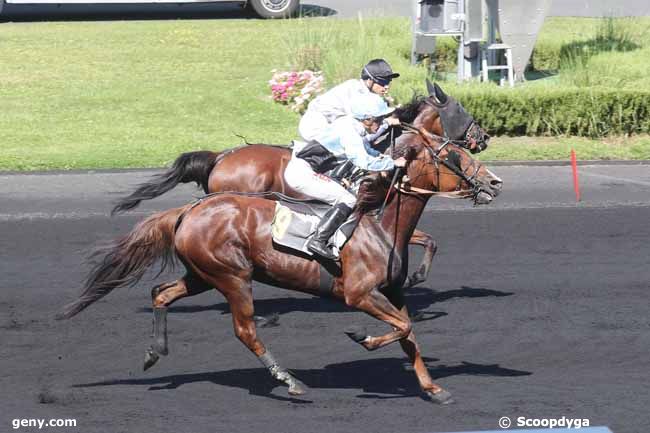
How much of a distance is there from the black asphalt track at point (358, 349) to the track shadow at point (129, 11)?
1425cm

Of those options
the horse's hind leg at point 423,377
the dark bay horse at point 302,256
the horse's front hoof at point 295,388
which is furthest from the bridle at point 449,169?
the horse's front hoof at point 295,388

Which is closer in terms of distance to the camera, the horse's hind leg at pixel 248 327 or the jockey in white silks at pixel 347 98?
the horse's hind leg at pixel 248 327

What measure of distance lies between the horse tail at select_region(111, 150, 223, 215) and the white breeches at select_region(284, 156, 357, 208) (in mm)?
1959

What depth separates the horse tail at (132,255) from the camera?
8.30 meters

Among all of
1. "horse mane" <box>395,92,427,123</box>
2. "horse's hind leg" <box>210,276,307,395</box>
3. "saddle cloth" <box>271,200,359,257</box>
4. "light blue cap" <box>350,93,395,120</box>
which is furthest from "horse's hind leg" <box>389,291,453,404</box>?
"horse mane" <box>395,92,427,123</box>

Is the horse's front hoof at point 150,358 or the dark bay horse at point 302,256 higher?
the dark bay horse at point 302,256

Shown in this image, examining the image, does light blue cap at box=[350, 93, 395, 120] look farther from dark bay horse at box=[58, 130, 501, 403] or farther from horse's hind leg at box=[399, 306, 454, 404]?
horse's hind leg at box=[399, 306, 454, 404]

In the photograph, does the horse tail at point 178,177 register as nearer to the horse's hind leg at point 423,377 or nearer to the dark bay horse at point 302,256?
the dark bay horse at point 302,256

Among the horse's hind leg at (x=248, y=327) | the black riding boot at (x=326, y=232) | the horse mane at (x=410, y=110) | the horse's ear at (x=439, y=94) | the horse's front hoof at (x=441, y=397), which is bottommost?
the horse's front hoof at (x=441, y=397)

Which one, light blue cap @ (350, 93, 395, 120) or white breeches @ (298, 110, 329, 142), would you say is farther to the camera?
white breeches @ (298, 110, 329, 142)

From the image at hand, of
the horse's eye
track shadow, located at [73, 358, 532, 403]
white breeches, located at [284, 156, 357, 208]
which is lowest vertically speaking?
track shadow, located at [73, 358, 532, 403]

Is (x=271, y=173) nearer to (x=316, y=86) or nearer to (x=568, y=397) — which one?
(x=568, y=397)

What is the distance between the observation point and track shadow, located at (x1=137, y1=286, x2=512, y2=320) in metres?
10.1

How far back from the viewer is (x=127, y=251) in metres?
8.38
